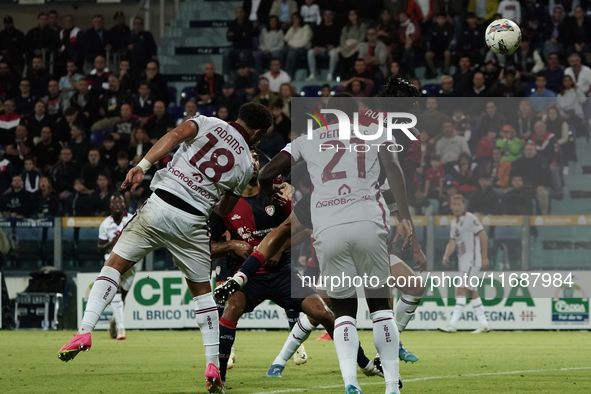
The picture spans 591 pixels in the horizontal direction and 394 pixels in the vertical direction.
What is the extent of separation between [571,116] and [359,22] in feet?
18.9

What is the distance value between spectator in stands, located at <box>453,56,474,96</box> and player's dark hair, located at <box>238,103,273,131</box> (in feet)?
40.1

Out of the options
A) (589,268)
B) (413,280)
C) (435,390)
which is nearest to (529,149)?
(589,268)

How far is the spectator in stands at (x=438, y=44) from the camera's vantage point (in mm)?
20750

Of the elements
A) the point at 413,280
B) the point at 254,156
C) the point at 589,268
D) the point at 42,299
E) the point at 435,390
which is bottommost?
the point at 42,299

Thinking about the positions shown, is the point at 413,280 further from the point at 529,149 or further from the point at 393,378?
the point at 529,149

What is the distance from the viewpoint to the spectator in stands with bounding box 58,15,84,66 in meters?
23.2

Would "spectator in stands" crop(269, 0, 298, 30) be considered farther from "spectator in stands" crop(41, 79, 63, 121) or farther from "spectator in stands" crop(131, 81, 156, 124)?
"spectator in stands" crop(41, 79, 63, 121)

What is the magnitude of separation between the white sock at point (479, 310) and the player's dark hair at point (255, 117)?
9260mm

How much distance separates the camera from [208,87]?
20.6 meters

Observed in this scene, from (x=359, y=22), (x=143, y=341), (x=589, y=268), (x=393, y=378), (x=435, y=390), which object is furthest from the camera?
(x=359, y=22)

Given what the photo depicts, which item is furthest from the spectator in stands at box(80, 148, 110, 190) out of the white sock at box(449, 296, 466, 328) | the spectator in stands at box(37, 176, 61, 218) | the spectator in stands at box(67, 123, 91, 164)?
the white sock at box(449, 296, 466, 328)

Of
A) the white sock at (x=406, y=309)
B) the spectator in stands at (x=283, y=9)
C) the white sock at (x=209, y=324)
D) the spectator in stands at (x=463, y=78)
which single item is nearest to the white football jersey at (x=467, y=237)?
the spectator in stands at (x=463, y=78)

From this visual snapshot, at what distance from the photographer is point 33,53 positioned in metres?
23.6

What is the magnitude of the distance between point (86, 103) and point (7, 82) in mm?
2895
